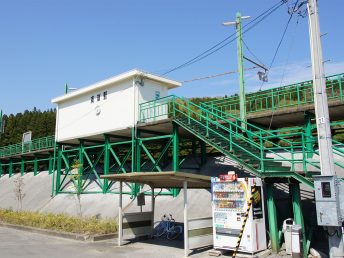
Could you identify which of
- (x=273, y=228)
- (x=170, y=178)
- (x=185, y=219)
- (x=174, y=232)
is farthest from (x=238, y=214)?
(x=174, y=232)

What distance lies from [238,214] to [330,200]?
2825mm

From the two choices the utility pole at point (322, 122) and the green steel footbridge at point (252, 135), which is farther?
the green steel footbridge at point (252, 135)

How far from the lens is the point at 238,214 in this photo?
34.7 ft

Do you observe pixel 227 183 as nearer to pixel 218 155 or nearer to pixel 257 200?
pixel 257 200

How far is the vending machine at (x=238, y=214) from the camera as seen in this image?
33.9ft

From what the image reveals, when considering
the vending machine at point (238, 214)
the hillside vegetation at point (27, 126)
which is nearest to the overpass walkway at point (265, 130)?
the vending machine at point (238, 214)

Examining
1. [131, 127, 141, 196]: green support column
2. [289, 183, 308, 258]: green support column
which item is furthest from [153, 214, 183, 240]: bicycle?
[289, 183, 308, 258]: green support column

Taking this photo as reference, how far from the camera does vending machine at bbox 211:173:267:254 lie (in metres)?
10.3

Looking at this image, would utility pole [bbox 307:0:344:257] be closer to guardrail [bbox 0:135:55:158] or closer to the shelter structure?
the shelter structure

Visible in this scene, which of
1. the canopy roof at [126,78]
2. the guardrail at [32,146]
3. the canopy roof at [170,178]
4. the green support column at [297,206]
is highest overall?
the canopy roof at [126,78]

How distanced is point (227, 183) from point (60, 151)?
2024 centimetres

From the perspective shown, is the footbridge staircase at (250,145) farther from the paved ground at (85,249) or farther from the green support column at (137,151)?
the paved ground at (85,249)

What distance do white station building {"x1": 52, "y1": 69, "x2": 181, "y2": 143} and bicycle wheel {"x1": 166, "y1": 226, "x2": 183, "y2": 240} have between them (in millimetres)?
7481

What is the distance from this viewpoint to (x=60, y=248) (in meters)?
12.3
